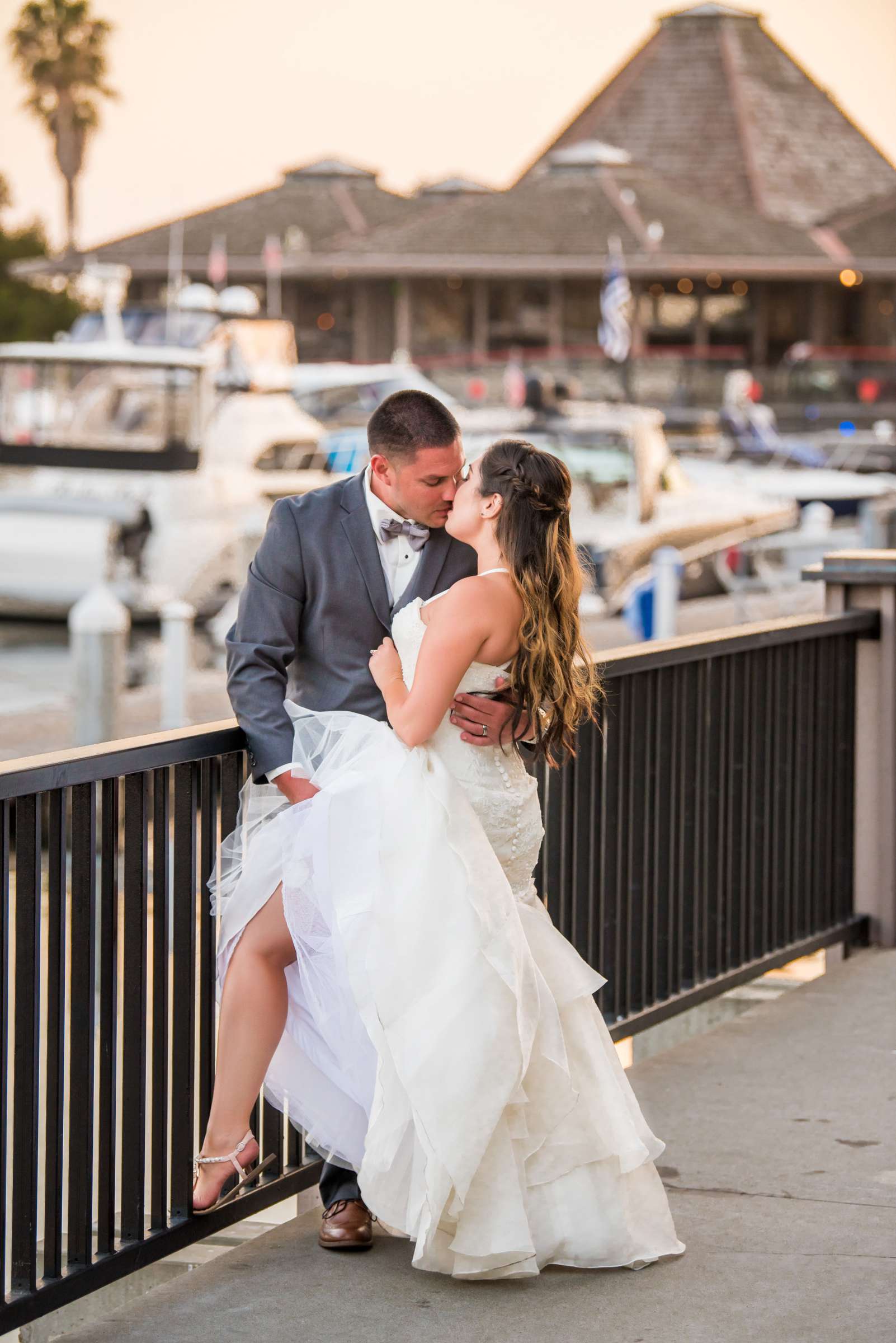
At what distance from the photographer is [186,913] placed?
3.93 m

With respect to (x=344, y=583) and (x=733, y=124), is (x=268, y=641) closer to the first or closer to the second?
(x=344, y=583)

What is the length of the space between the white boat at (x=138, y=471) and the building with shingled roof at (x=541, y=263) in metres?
26.6

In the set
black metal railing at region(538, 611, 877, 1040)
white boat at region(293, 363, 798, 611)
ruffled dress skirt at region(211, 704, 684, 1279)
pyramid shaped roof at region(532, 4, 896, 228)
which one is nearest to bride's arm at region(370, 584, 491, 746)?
ruffled dress skirt at region(211, 704, 684, 1279)

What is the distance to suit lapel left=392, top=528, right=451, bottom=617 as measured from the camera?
4.27 meters

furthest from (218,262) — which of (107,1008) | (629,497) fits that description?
(107,1008)

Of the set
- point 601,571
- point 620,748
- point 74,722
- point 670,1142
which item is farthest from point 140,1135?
point 601,571

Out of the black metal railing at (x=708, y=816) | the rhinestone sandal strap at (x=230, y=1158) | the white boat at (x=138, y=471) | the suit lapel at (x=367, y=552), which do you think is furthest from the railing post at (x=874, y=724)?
the white boat at (x=138, y=471)

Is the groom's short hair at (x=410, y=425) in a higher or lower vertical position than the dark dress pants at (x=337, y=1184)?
higher

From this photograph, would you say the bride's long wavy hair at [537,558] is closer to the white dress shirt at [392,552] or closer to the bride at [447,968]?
the bride at [447,968]

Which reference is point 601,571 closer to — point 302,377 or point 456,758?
point 302,377

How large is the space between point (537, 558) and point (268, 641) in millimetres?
631

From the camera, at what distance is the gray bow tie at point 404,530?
4219 millimetres

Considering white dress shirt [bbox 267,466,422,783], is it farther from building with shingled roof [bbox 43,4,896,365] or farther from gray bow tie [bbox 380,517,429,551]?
building with shingled roof [bbox 43,4,896,365]

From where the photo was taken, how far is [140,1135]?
379 centimetres
